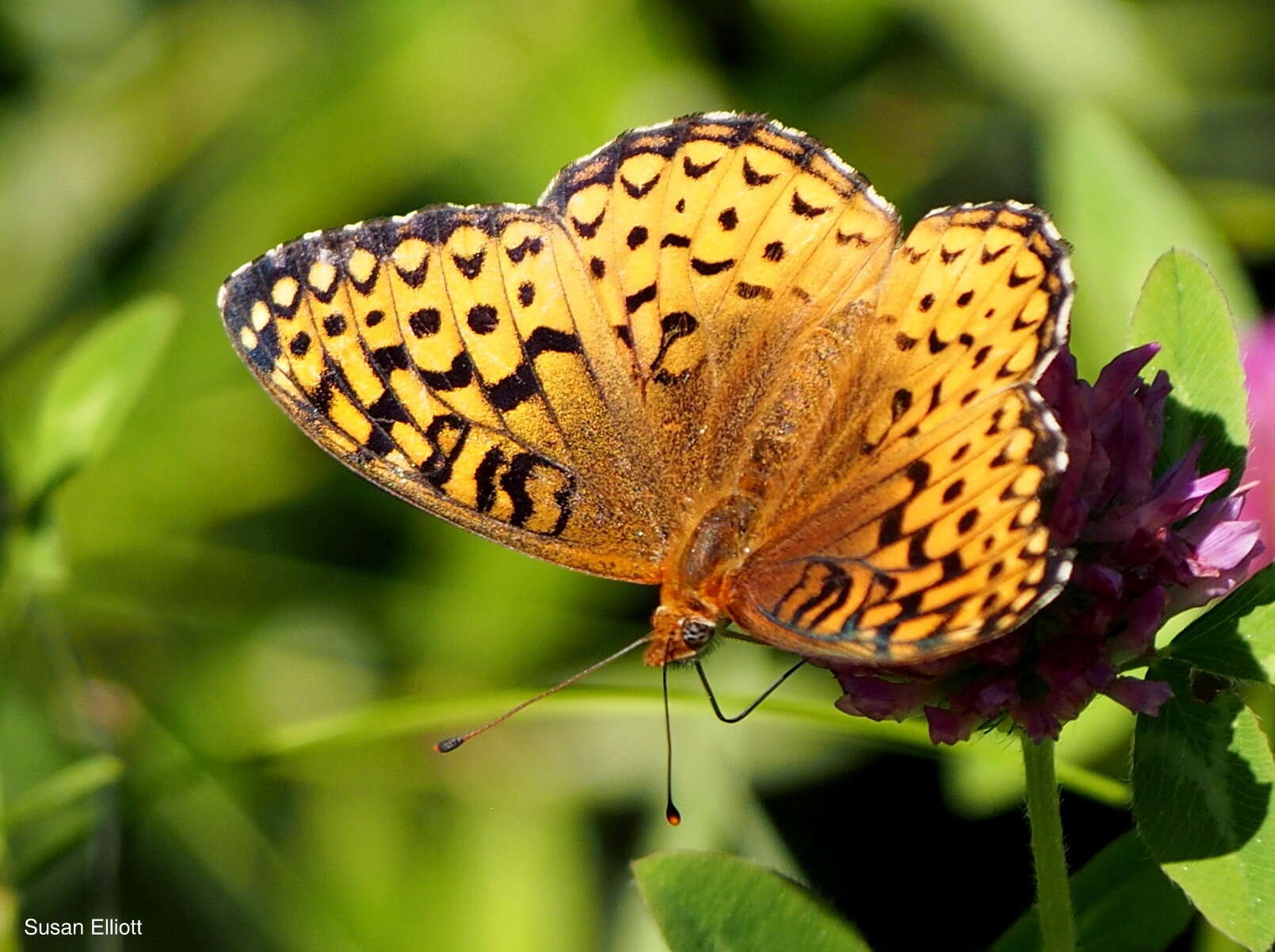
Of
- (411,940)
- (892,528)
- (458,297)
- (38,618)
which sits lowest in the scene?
(411,940)

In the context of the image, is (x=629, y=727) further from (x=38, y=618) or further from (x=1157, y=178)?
(x=1157, y=178)

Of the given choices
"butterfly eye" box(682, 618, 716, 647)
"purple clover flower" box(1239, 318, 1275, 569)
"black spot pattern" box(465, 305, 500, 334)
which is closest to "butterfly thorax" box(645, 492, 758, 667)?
"butterfly eye" box(682, 618, 716, 647)

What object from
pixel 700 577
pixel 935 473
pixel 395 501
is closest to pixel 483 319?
pixel 700 577

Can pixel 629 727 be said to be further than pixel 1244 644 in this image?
Yes

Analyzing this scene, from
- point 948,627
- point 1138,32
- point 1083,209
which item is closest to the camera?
point 948,627

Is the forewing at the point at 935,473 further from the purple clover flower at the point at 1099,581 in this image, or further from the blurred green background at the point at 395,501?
the blurred green background at the point at 395,501

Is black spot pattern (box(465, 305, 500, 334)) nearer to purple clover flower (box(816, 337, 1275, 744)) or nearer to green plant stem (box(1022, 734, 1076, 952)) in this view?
purple clover flower (box(816, 337, 1275, 744))

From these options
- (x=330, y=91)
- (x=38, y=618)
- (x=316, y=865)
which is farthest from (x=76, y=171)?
(x=316, y=865)
